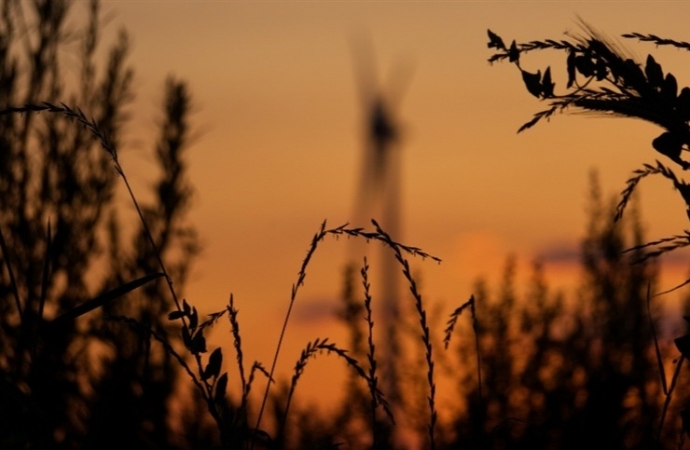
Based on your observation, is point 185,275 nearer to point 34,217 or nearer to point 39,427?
point 34,217

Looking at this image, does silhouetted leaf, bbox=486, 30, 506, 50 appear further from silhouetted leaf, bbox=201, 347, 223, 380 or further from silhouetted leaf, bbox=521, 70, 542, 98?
silhouetted leaf, bbox=201, 347, 223, 380

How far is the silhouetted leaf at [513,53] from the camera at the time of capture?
310 centimetres

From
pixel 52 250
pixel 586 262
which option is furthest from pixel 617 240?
pixel 52 250

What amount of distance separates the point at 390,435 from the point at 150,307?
9.23 m

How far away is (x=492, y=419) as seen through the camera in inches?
424

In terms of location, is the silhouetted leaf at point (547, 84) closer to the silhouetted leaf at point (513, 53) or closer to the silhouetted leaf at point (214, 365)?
the silhouetted leaf at point (513, 53)

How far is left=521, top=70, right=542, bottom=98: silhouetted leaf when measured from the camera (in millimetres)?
3100

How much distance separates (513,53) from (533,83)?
0.29 ft

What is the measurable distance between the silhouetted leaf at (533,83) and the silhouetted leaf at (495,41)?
0.31ft

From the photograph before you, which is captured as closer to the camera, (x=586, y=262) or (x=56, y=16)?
(x=586, y=262)

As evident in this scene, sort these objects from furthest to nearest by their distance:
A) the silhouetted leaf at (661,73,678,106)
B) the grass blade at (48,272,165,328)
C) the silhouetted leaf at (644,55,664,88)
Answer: the silhouetted leaf at (644,55,664,88) → the silhouetted leaf at (661,73,678,106) → the grass blade at (48,272,165,328)

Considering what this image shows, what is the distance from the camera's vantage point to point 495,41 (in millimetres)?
3145

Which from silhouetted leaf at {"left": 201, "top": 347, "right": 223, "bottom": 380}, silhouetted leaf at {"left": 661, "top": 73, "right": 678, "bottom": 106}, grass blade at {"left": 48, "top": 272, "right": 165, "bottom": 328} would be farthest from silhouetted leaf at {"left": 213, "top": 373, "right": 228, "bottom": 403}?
silhouetted leaf at {"left": 661, "top": 73, "right": 678, "bottom": 106}

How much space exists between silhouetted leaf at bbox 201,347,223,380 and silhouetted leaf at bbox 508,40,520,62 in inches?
38.9
